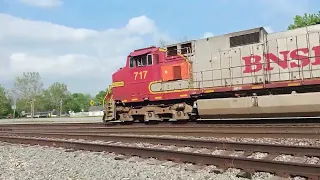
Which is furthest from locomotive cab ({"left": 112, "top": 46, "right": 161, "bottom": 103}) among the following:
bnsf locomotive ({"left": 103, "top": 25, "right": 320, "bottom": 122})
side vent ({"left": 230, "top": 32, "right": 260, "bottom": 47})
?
side vent ({"left": 230, "top": 32, "right": 260, "bottom": 47})

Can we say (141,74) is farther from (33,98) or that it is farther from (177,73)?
(33,98)

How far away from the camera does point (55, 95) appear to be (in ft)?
332

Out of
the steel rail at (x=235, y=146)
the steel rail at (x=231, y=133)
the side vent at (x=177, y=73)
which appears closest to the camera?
the steel rail at (x=235, y=146)

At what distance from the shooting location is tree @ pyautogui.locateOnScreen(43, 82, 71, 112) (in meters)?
99.5

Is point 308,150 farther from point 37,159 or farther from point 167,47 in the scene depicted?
point 167,47

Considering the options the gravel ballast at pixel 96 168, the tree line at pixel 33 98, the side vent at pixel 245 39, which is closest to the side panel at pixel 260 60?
Answer: the side vent at pixel 245 39

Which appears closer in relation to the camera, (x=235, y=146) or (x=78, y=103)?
(x=235, y=146)

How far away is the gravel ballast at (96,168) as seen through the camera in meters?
5.20

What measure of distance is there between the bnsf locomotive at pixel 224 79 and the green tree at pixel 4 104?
75.6 metres

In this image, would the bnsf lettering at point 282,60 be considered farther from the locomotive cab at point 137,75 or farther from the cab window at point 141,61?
the cab window at point 141,61

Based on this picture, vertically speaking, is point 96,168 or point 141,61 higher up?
point 141,61

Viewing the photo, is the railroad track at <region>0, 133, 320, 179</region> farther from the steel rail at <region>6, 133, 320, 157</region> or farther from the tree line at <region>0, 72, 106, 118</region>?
the tree line at <region>0, 72, 106, 118</region>

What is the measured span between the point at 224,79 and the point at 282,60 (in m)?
2.34

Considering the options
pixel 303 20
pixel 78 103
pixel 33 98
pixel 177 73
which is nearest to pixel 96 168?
pixel 177 73
